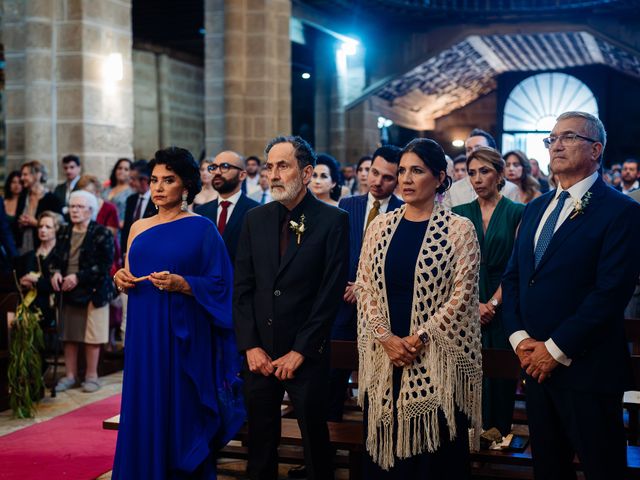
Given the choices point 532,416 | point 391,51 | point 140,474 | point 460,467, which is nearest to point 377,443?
point 460,467

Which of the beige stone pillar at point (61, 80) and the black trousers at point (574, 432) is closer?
the black trousers at point (574, 432)

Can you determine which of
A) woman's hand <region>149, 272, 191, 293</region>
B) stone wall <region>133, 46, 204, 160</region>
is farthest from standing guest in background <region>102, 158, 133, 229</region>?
stone wall <region>133, 46, 204, 160</region>

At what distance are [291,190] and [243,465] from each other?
1.90m

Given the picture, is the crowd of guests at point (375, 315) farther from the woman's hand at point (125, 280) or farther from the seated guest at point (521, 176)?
the seated guest at point (521, 176)

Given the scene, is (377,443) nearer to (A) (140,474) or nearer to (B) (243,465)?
(A) (140,474)

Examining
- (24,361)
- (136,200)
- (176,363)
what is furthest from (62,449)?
(136,200)

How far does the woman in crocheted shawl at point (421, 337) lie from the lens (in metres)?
3.61

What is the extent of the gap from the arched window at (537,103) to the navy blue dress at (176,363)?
21344 mm

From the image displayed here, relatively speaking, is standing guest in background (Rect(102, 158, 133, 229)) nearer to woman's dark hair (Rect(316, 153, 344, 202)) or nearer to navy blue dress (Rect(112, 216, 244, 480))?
woman's dark hair (Rect(316, 153, 344, 202))

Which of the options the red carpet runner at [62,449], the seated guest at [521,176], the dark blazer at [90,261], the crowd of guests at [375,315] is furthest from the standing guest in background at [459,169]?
the red carpet runner at [62,449]

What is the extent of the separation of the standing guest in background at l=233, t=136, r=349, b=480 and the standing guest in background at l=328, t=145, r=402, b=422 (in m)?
1.14

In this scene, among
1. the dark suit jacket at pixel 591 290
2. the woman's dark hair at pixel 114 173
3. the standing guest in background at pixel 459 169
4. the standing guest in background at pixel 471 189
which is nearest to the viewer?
the dark suit jacket at pixel 591 290

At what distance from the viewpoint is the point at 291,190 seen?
4031 millimetres

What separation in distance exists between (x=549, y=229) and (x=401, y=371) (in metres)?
0.80
